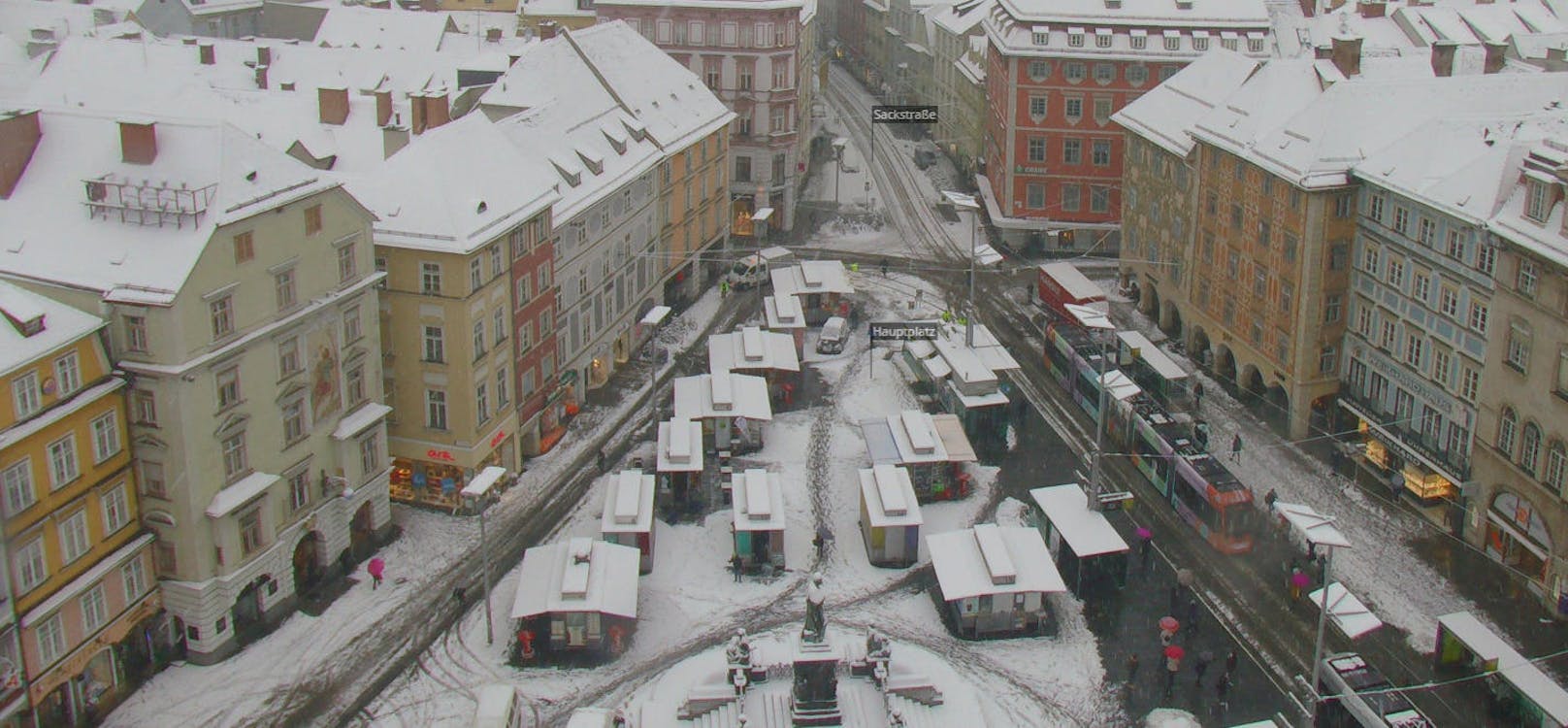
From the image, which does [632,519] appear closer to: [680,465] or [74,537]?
[680,465]

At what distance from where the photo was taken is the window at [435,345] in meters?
72.1

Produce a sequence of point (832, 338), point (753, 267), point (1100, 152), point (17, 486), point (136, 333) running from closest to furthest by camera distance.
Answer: point (17, 486), point (136, 333), point (832, 338), point (753, 267), point (1100, 152)

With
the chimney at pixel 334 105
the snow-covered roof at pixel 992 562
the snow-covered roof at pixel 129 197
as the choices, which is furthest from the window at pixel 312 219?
the snow-covered roof at pixel 992 562

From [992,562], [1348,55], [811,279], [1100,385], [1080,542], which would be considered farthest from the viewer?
[811,279]

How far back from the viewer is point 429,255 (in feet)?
233

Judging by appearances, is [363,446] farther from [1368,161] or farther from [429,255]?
[1368,161]

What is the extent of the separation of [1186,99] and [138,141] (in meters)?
64.3

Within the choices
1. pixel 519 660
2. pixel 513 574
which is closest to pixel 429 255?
pixel 513 574

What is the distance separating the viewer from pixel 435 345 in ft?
238

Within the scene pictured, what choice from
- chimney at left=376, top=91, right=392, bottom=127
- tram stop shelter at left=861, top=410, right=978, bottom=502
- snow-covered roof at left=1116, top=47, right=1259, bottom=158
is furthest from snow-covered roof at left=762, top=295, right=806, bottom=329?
chimney at left=376, top=91, right=392, bottom=127

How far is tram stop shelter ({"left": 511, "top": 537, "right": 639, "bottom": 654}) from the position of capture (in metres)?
60.9

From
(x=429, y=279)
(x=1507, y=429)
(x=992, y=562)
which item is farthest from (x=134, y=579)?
(x=1507, y=429)

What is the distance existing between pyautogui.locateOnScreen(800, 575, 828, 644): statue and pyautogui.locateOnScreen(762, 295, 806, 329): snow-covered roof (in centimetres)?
4148

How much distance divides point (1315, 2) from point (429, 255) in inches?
3552
